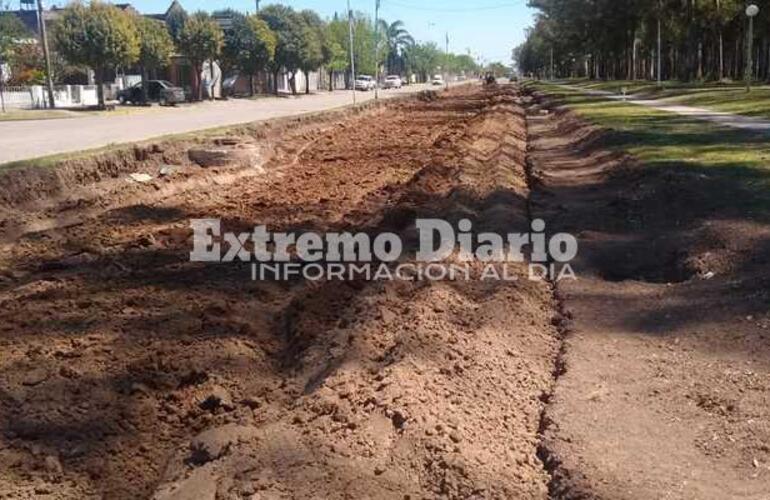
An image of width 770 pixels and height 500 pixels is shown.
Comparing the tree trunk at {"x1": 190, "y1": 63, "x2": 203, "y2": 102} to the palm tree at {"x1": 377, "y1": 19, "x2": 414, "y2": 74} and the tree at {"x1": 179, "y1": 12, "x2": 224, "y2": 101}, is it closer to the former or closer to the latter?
the tree at {"x1": 179, "y1": 12, "x2": 224, "y2": 101}

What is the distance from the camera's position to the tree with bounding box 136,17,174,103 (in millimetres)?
48969

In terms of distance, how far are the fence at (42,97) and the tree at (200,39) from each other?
7137 mm

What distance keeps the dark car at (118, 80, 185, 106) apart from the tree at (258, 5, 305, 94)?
17333 millimetres

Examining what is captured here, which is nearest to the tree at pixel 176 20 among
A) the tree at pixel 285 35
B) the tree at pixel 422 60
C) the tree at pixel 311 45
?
the tree at pixel 285 35

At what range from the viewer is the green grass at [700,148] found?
11.2 m

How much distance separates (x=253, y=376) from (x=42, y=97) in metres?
47.6

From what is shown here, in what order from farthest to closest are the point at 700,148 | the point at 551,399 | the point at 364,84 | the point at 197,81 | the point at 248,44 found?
1. the point at 364,84
2. the point at 248,44
3. the point at 197,81
4. the point at 700,148
5. the point at 551,399

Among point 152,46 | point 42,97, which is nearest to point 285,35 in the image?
point 152,46

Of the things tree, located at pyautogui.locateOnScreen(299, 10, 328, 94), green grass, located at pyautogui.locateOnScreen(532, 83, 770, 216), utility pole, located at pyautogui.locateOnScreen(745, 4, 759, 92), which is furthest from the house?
green grass, located at pyautogui.locateOnScreen(532, 83, 770, 216)

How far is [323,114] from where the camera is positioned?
29547mm

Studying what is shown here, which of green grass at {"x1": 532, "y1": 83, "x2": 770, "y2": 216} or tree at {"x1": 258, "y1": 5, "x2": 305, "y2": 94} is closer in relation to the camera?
green grass at {"x1": 532, "y1": 83, "x2": 770, "y2": 216}

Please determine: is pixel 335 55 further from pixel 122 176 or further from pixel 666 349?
pixel 666 349

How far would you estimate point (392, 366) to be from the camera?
5348 mm

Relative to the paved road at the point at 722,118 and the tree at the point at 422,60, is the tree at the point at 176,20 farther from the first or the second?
the tree at the point at 422,60
